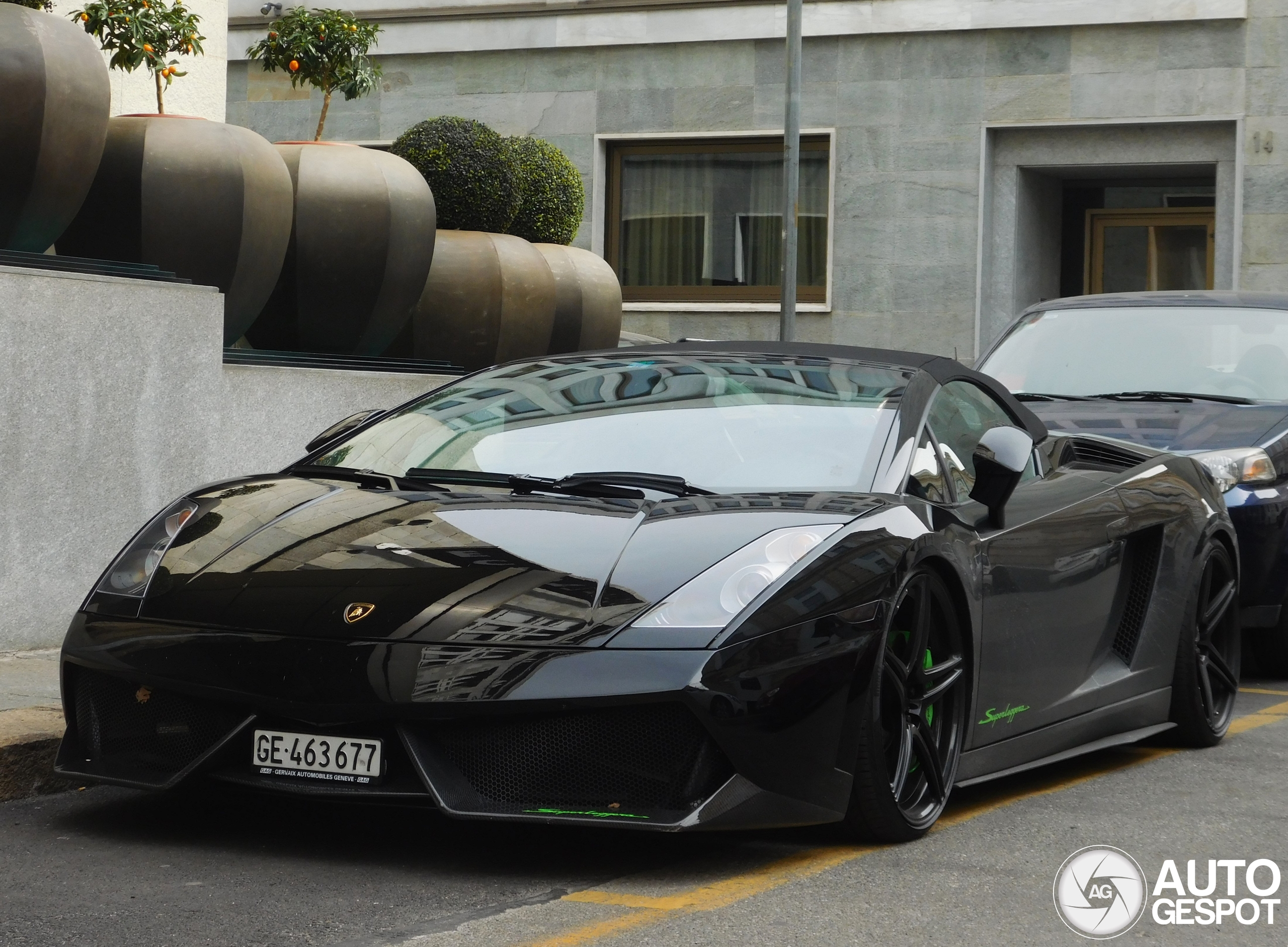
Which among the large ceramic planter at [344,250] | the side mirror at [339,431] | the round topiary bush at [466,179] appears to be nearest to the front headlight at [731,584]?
the side mirror at [339,431]

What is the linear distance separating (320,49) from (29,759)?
6.77 m

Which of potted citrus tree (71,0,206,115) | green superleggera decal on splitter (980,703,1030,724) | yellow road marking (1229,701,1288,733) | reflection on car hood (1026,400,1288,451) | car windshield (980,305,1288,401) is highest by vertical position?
potted citrus tree (71,0,206,115)

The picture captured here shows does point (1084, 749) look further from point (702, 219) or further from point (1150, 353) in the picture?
point (702, 219)

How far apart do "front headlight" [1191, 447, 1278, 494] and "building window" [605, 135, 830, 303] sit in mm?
14167

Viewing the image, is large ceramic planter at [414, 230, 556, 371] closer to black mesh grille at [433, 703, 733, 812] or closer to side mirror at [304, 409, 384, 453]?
side mirror at [304, 409, 384, 453]

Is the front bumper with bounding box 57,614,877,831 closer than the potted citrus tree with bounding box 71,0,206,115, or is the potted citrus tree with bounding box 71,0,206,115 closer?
the front bumper with bounding box 57,614,877,831

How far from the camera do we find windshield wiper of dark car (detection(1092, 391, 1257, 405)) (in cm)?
854

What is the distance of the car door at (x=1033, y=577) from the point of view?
503cm

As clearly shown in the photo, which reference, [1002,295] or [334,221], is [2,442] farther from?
[1002,295]

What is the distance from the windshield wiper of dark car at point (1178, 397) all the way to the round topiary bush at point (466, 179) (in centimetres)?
454

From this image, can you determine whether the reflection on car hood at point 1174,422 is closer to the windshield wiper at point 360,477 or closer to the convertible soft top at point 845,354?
the convertible soft top at point 845,354

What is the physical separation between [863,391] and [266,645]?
1864 millimetres
